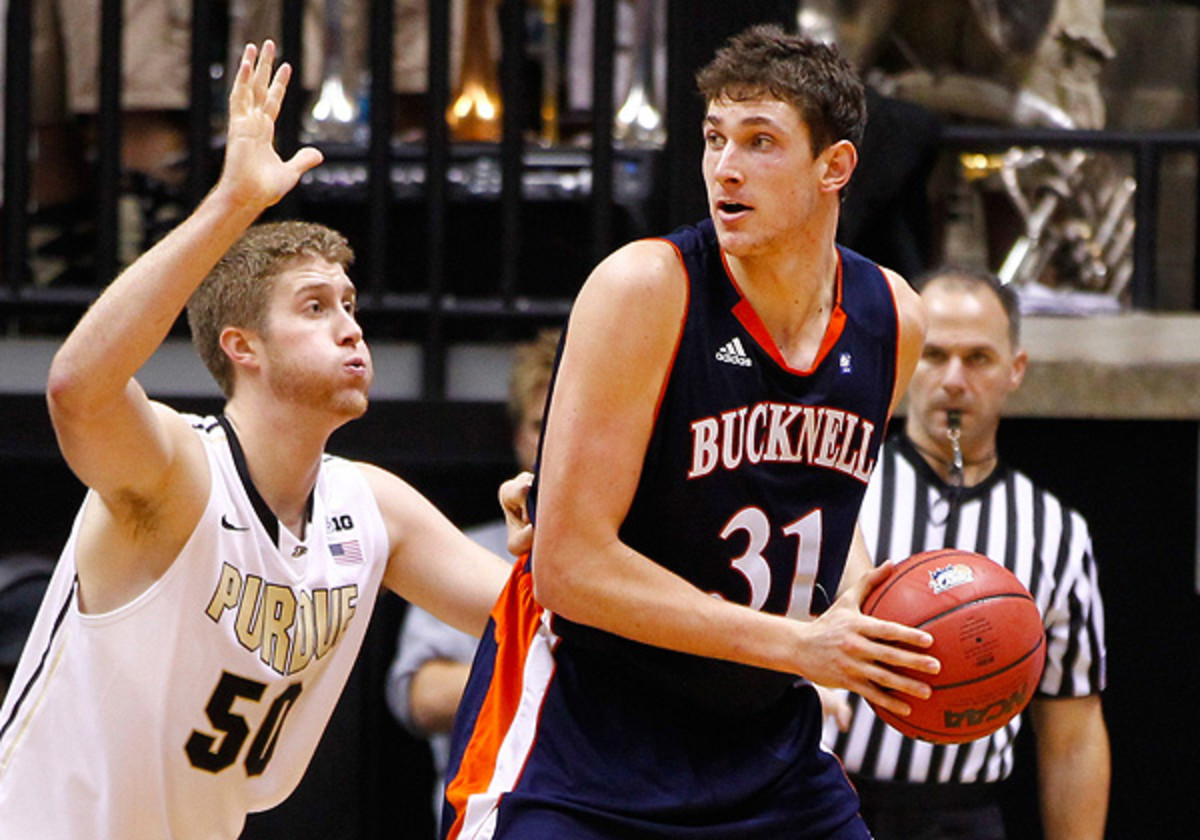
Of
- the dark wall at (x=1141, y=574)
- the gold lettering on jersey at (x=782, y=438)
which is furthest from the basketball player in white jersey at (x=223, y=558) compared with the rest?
the dark wall at (x=1141, y=574)

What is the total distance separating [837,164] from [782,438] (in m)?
0.52

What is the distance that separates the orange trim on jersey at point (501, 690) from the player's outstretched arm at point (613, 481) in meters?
0.32

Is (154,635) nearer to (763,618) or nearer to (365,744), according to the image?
(763,618)

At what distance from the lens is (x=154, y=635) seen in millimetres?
3795

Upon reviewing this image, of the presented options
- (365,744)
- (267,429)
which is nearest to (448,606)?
(267,429)

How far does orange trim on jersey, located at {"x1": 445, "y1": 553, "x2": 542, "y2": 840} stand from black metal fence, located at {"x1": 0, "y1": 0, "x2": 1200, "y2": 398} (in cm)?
214

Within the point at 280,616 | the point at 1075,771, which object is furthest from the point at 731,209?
the point at 1075,771

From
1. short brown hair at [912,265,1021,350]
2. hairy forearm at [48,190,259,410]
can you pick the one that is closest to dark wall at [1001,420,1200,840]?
Answer: short brown hair at [912,265,1021,350]

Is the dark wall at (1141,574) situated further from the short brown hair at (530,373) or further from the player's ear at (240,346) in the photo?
the player's ear at (240,346)

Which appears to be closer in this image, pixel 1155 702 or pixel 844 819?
pixel 844 819

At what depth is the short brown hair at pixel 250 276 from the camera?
4098 millimetres

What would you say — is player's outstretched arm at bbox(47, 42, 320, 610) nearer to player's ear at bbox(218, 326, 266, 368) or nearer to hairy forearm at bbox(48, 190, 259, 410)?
hairy forearm at bbox(48, 190, 259, 410)

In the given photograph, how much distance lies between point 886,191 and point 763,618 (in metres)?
3.24

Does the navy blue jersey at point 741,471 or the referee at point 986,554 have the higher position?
the navy blue jersey at point 741,471
